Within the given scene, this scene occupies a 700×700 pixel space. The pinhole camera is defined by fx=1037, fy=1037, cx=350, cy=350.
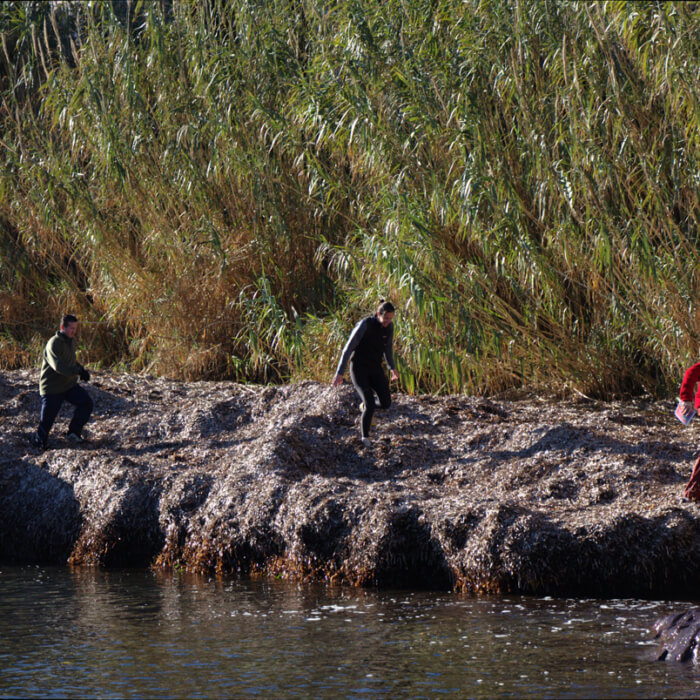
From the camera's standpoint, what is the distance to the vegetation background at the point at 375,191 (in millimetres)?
9695

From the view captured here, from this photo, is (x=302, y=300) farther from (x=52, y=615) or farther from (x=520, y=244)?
(x=52, y=615)

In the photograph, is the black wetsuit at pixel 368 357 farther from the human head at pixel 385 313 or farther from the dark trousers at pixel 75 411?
the dark trousers at pixel 75 411

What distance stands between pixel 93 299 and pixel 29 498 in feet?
18.8

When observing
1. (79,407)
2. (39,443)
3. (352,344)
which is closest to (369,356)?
(352,344)

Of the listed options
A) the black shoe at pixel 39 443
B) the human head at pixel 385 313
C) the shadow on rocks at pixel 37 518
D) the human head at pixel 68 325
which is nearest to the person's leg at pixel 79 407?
the black shoe at pixel 39 443

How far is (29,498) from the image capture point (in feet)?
29.4

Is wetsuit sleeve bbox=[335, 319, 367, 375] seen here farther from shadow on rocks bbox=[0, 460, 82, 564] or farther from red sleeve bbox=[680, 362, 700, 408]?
red sleeve bbox=[680, 362, 700, 408]

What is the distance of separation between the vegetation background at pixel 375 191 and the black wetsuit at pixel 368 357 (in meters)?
1.15

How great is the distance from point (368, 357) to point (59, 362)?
293 cm

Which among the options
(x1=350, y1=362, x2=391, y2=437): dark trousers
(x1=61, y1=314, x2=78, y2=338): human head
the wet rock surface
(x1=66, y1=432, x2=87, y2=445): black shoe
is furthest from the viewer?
(x1=66, y1=432, x2=87, y2=445): black shoe

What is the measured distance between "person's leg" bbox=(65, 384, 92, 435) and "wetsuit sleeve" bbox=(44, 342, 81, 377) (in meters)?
0.36

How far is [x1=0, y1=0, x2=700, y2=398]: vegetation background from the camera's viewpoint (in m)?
9.70

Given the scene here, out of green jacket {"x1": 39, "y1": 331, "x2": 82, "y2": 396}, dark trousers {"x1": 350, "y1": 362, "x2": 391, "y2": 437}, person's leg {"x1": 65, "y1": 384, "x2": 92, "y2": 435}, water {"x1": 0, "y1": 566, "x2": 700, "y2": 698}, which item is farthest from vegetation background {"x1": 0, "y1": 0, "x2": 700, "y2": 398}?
water {"x1": 0, "y1": 566, "x2": 700, "y2": 698}

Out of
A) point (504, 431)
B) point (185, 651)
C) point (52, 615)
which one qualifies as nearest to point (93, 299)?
point (504, 431)
